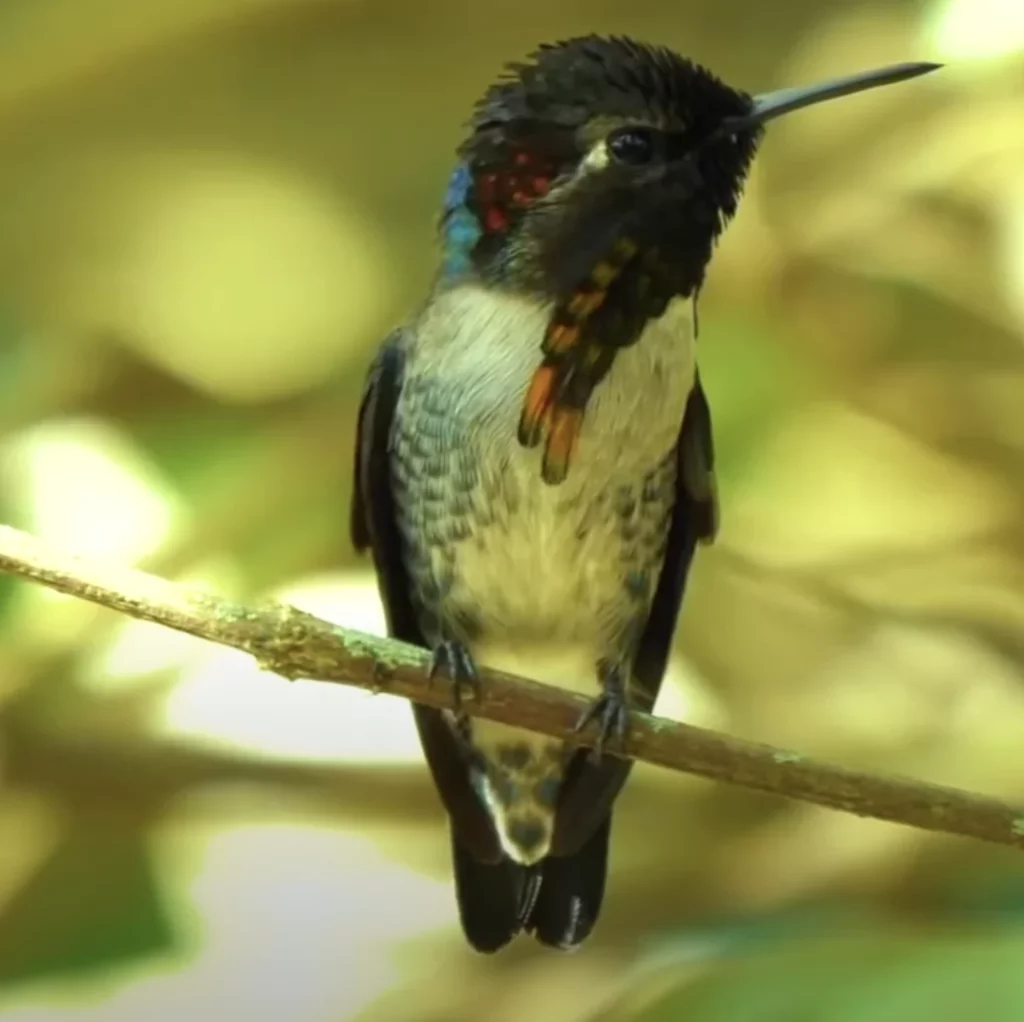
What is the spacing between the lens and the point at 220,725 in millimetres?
1830

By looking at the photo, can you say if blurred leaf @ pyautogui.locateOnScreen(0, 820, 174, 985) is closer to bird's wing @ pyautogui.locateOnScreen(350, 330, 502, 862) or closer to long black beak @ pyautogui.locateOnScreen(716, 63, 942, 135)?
bird's wing @ pyautogui.locateOnScreen(350, 330, 502, 862)

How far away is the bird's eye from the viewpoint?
1181 millimetres

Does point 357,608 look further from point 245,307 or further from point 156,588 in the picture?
point 156,588

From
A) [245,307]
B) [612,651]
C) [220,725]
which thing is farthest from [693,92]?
[220,725]

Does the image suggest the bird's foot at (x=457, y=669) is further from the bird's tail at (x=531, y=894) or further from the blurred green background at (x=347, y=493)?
the blurred green background at (x=347, y=493)

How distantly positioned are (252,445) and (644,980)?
2.77ft

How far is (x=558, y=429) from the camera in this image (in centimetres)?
124

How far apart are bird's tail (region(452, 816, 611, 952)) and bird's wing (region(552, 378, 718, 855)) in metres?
0.03

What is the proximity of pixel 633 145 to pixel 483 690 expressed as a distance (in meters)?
0.46

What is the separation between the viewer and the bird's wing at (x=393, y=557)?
1.41 metres

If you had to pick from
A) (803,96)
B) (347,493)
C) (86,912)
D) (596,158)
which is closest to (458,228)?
(596,158)

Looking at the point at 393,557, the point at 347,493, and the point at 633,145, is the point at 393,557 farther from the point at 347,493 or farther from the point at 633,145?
the point at 633,145

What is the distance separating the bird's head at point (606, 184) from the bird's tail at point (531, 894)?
0.50 meters

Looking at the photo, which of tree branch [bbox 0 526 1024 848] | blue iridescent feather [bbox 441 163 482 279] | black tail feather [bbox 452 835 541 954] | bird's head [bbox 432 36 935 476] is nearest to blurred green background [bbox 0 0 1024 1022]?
black tail feather [bbox 452 835 541 954]
